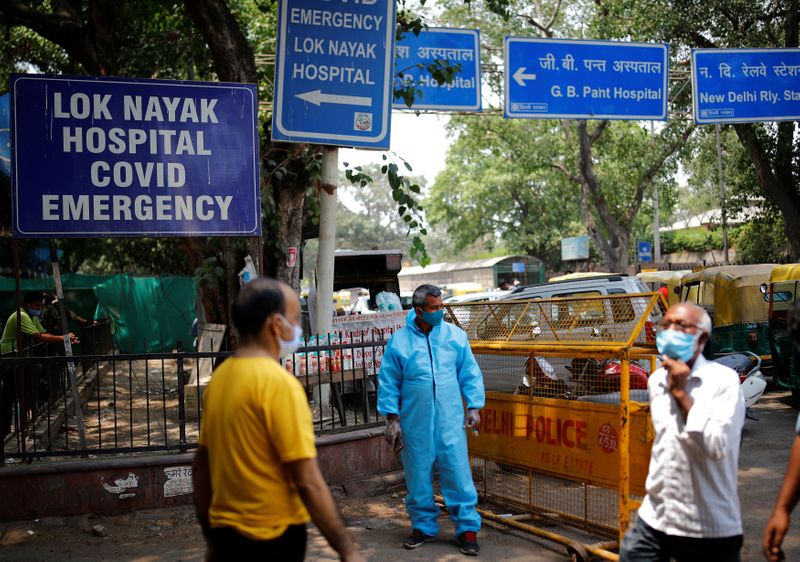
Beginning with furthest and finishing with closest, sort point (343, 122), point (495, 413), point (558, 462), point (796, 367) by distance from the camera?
1. point (796, 367)
2. point (343, 122)
3. point (495, 413)
4. point (558, 462)

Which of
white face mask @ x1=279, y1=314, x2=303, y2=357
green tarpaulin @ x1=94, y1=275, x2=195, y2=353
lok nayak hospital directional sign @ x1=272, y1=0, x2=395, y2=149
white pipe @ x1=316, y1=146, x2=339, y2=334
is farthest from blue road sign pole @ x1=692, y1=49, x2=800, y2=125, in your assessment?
green tarpaulin @ x1=94, y1=275, x2=195, y2=353

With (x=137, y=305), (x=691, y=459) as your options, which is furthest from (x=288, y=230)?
(x=137, y=305)

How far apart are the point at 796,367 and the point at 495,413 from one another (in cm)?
586

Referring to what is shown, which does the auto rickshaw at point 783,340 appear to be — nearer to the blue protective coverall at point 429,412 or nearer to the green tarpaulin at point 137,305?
the blue protective coverall at point 429,412

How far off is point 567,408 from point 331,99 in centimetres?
357

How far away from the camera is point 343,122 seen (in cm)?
745

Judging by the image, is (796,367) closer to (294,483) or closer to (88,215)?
(88,215)

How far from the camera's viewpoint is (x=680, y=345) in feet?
10.6

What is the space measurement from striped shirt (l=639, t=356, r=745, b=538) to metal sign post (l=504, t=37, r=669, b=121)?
10.8 metres

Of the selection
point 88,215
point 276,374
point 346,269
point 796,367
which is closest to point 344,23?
point 88,215

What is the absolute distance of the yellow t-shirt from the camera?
253 centimetres

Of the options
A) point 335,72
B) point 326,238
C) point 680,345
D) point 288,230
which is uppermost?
point 335,72

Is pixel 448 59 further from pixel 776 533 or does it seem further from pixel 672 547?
pixel 776 533

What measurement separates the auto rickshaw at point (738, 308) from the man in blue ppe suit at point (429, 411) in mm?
7935
